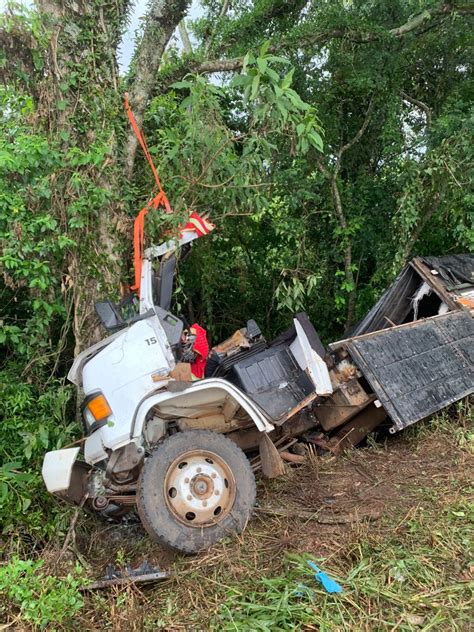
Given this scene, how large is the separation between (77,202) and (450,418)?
3.97m

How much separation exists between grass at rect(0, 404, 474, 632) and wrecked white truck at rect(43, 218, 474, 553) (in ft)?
0.82

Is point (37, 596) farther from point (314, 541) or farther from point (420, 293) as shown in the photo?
point (420, 293)

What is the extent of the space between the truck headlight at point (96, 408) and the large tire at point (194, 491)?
47 centimetres

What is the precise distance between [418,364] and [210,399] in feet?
6.55

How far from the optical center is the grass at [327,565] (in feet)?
8.05

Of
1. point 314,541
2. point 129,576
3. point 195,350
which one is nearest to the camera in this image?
point 129,576

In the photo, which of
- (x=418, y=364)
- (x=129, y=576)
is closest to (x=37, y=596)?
(x=129, y=576)

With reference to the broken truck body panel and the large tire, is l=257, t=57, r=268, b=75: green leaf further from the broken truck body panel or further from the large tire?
the broken truck body panel

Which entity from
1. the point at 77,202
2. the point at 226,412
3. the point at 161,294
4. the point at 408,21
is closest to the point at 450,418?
the point at 226,412

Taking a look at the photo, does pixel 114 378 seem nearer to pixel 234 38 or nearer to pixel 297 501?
pixel 297 501

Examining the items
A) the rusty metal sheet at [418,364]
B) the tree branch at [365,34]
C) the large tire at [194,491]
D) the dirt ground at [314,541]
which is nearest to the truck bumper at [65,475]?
the dirt ground at [314,541]

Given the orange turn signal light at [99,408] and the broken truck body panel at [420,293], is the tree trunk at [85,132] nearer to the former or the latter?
the orange turn signal light at [99,408]

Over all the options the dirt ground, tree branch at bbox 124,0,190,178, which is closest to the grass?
the dirt ground

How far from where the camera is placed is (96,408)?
3.56 meters
